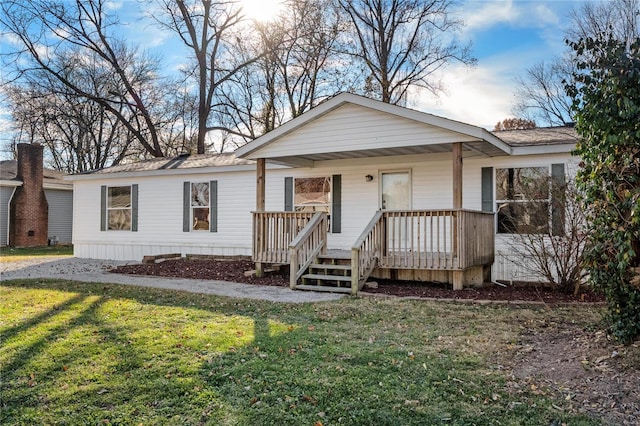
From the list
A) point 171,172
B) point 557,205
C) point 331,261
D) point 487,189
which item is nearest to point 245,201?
point 171,172

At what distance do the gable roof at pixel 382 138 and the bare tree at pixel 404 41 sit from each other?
14343mm

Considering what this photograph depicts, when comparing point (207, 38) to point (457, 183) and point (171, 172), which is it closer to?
point (171, 172)

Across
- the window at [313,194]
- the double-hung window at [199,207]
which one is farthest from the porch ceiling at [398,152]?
the double-hung window at [199,207]

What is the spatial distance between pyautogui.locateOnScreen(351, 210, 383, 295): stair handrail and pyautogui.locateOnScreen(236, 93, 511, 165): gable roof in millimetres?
1506

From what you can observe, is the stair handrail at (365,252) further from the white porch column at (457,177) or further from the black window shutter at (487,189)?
the black window shutter at (487,189)

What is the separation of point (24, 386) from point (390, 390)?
111 inches

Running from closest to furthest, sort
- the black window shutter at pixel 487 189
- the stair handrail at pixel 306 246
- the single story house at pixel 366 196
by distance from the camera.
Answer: the single story house at pixel 366 196 → the stair handrail at pixel 306 246 → the black window shutter at pixel 487 189

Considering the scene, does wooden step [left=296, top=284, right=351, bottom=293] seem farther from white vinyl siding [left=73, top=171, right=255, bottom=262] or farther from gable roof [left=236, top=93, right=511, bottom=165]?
white vinyl siding [left=73, top=171, right=255, bottom=262]

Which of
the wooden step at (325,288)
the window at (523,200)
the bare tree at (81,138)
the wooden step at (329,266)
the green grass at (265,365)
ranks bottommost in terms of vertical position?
the green grass at (265,365)

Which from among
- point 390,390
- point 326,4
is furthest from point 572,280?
point 326,4

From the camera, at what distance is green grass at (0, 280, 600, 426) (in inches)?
124

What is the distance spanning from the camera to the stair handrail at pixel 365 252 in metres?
7.99

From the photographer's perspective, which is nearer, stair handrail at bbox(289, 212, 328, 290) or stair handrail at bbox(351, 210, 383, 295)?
stair handrail at bbox(351, 210, 383, 295)

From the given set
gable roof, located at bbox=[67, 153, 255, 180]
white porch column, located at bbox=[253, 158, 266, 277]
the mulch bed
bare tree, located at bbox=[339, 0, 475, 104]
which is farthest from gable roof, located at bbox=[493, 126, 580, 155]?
bare tree, located at bbox=[339, 0, 475, 104]
